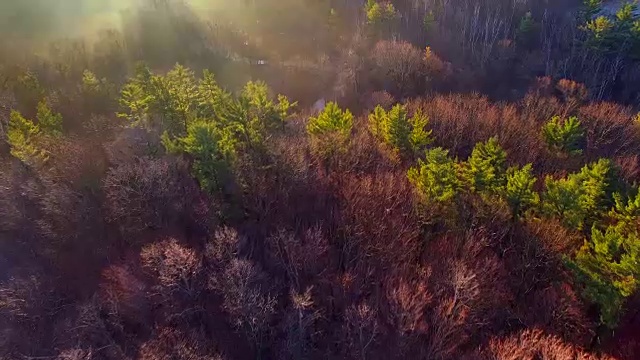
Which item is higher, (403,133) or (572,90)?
(403,133)

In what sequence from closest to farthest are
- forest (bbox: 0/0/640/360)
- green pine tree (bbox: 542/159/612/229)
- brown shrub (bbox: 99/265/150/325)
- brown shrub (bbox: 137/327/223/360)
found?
brown shrub (bbox: 137/327/223/360) → forest (bbox: 0/0/640/360) → brown shrub (bbox: 99/265/150/325) → green pine tree (bbox: 542/159/612/229)

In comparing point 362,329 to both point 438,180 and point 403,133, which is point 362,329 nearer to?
point 438,180

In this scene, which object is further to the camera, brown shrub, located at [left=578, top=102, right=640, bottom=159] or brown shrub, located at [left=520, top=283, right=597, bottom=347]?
brown shrub, located at [left=578, top=102, right=640, bottom=159]

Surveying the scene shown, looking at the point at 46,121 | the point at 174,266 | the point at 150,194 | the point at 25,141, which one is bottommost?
the point at 174,266

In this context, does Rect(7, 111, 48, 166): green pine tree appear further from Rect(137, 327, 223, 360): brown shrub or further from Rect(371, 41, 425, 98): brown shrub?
Rect(371, 41, 425, 98): brown shrub

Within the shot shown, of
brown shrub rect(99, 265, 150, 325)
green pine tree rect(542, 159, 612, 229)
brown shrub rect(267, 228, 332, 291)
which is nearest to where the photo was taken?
brown shrub rect(99, 265, 150, 325)

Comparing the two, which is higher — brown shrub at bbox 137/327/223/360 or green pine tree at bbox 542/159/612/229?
green pine tree at bbox 542/159/612/229

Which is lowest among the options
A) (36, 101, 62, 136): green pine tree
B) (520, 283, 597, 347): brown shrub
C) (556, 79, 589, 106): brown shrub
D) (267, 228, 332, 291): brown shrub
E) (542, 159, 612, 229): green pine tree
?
(520, 283, 597, 347): brown shrub

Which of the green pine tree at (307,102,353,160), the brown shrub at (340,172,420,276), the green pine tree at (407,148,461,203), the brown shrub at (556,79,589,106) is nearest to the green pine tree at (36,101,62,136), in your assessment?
the green pine tree at (307,102,353,160)

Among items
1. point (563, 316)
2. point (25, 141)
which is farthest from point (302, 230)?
point (25, 141)

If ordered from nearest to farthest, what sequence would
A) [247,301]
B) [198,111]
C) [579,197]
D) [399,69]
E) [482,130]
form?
1. [247,301]
2. [579,197]
3. [198,111]
4. [482,130]
5. [399,69]
